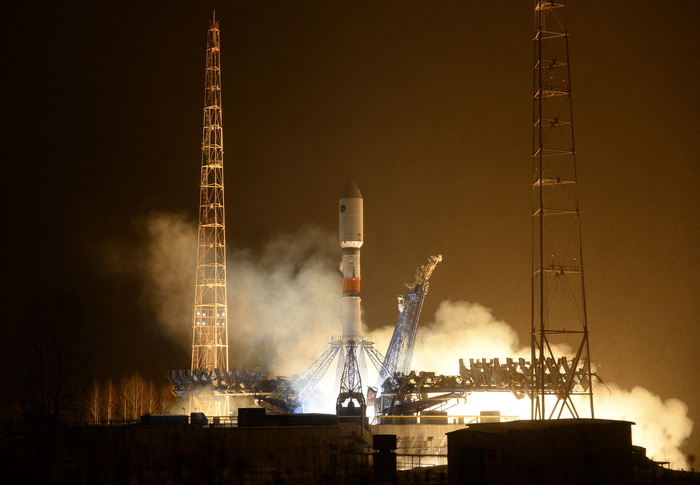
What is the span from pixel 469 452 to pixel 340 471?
27.5ft

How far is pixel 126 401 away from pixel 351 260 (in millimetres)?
24133

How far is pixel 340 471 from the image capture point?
1438 inches

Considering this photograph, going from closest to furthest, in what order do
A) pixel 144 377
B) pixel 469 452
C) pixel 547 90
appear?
pixel 469 452 < pixel 547 90 < pixel 144 377

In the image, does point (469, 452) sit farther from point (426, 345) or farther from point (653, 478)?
point (426, 345)

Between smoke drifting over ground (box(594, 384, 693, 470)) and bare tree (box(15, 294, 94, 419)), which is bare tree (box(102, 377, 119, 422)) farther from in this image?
smoke drifting over ground (box(594, 384, 693, 470))

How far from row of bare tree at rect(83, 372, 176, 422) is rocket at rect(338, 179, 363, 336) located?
1847 centimetres

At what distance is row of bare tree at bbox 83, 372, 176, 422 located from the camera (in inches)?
2655

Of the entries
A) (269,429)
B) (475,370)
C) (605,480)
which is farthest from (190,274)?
(605,480)

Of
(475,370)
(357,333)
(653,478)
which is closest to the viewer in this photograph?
(653,478)

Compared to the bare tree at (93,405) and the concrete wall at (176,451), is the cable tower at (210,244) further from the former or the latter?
the concrete wall at (176,451)

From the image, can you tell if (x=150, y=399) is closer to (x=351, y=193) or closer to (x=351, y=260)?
(x=351, y=260)

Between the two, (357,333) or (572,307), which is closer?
(357,333)

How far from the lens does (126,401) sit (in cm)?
7119

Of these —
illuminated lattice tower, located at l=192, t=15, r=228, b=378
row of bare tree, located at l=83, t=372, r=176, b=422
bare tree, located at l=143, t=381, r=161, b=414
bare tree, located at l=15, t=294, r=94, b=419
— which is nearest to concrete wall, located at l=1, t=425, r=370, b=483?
bare tree, located at l=15, t=294, r=94, b=419
